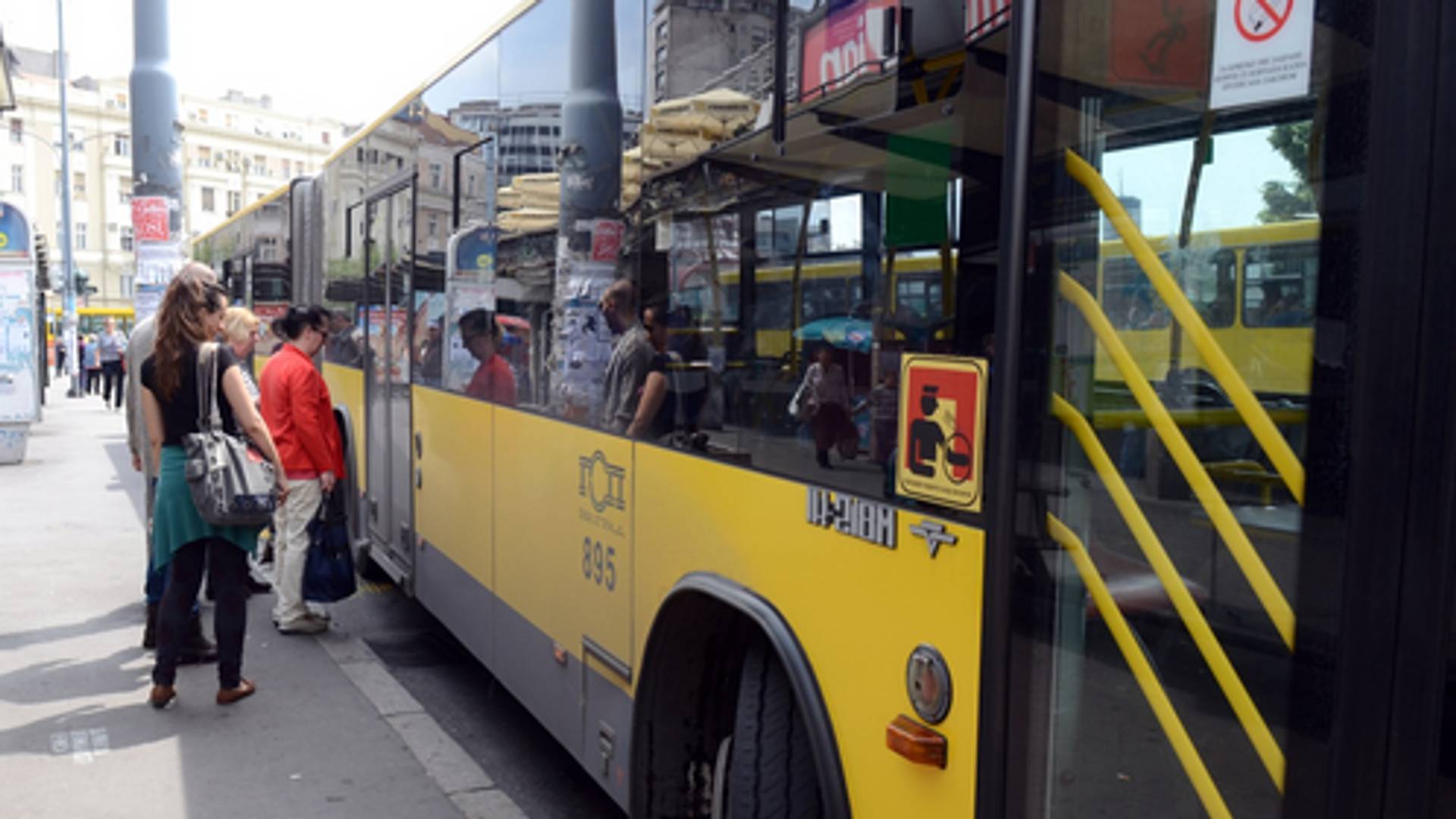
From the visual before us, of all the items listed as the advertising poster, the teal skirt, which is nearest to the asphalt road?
the teal skirt

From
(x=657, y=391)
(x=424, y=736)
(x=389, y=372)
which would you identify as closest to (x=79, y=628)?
(x=389, y=372)

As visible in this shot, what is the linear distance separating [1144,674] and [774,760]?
1.30 m

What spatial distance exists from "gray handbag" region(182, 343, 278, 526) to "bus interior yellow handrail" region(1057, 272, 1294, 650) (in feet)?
14.2

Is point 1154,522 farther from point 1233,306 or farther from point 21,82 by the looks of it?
point 21,82

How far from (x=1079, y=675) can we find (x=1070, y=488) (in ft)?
0.97

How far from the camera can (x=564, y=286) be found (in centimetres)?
435

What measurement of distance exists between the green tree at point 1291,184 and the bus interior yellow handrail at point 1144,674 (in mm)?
584

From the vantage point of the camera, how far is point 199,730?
551cm

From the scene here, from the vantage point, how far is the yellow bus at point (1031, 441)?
5.13 feet

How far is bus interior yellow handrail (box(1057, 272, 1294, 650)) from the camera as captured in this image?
1.67 m

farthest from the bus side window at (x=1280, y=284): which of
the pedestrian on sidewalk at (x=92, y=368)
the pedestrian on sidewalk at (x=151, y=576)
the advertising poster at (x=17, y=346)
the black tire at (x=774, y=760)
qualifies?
the pedestrian on sidewalk at (x=92, y=368)

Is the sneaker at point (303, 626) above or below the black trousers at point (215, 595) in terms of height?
below

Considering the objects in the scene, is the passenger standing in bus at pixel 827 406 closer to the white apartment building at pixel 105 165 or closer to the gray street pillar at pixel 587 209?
the gray street pillar at pixel 587 209

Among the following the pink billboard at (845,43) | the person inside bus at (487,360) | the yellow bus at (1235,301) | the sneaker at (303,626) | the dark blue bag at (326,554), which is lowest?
the sneaker at (303,626)
